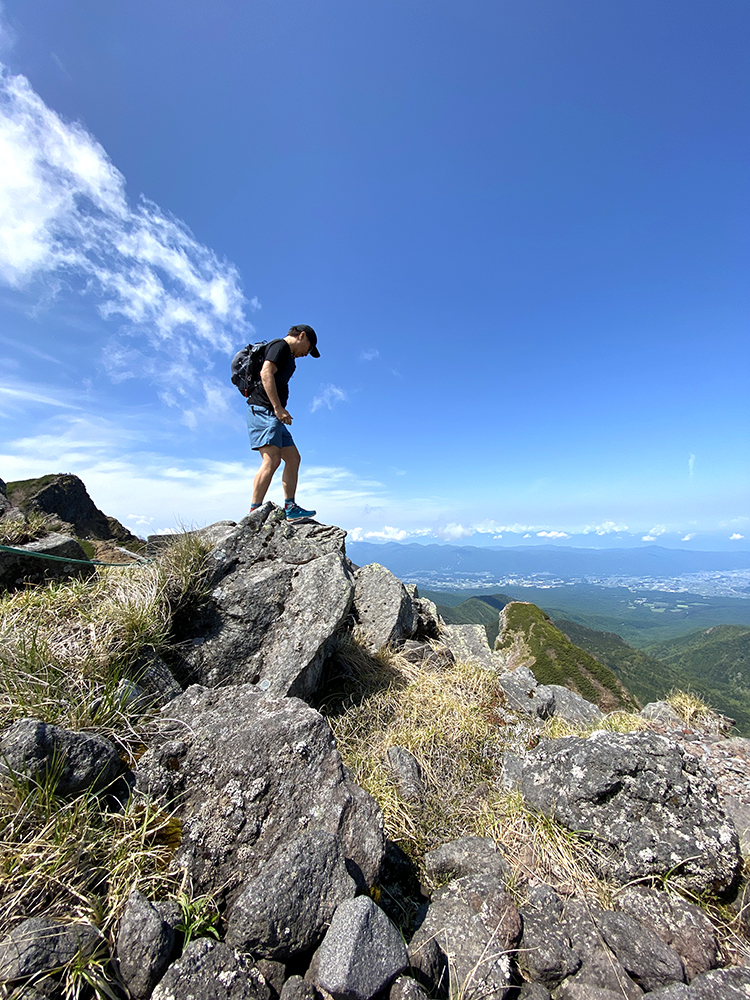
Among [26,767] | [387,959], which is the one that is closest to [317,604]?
[26,767]

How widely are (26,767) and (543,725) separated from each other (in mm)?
6620

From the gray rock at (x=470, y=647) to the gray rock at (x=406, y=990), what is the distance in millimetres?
6582

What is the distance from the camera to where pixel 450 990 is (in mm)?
2598

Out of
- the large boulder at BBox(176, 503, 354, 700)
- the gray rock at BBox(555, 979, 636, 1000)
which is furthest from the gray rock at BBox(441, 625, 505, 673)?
the gray rock at BBox(555, 979, 636, 1000)

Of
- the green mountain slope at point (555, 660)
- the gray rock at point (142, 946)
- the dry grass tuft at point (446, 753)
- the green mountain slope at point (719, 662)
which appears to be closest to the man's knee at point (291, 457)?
the dry grass tuft at point (446, 753)

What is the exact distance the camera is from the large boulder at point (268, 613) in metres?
5.59

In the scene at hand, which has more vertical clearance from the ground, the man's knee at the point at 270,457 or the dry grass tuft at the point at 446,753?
the man's knee at the point at 270,457

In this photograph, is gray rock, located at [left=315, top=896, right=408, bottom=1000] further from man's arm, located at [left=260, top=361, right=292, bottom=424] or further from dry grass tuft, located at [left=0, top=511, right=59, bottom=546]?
dry grass tuft, located at [left=0, top=511, right=59, bottom=546]

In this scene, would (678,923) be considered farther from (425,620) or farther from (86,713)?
(425,620)

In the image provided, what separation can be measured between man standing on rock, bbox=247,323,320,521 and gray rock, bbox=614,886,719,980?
7.10 metres

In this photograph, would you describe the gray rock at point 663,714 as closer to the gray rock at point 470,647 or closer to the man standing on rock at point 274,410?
the gray rock at point 470,647

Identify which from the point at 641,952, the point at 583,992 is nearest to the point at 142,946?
the point at 583,992

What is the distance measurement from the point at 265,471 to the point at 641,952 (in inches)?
300

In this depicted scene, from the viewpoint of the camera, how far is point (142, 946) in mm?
2426
